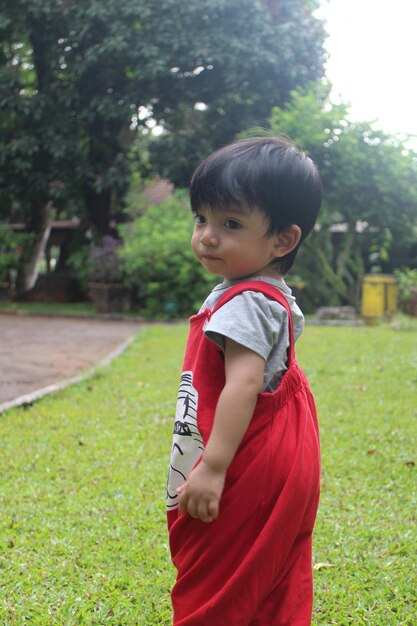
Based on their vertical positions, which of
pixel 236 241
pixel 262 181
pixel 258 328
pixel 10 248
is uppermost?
pixel 10 248

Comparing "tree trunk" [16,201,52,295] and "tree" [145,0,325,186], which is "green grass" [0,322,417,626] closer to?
"tree" [145,0,325,186]

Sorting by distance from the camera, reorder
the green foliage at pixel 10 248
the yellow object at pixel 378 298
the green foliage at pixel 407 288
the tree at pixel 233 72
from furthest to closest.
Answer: the green foliage at pixel 10 248, the tree at pixel 233 72, the green foliage at pixel 407 288, the yellow object at pixel 378 298

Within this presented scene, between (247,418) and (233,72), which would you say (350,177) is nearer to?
(233,72)

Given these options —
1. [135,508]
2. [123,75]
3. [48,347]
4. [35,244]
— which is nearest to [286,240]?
[135,508]

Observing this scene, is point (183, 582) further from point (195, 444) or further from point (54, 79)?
point (54, 79)

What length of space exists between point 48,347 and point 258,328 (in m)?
7.99

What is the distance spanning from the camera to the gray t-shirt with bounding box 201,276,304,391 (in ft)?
4.90

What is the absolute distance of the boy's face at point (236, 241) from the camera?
1590mm

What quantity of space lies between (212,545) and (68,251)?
19.8m

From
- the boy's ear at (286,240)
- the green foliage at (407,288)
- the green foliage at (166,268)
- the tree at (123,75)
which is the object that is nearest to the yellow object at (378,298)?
the green foliage at (407,288)

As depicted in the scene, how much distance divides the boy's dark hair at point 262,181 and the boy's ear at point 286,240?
0.01 meters

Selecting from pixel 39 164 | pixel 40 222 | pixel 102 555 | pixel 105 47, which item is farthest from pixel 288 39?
pixel 102 555

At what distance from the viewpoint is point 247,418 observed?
148 centimetres

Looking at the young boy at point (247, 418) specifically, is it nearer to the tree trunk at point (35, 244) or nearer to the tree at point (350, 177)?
the tree at point (350, 177)
